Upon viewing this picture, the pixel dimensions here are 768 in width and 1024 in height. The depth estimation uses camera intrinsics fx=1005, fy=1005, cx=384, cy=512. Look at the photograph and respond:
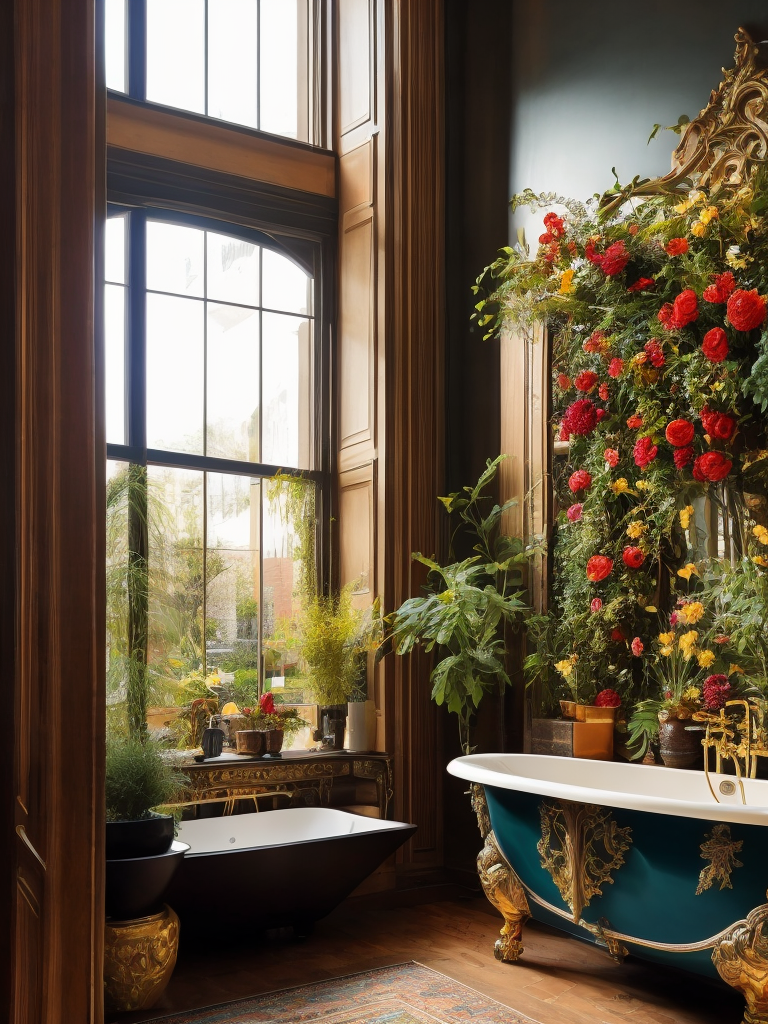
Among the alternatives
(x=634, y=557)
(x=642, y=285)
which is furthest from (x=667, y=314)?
(x=634, y=557)

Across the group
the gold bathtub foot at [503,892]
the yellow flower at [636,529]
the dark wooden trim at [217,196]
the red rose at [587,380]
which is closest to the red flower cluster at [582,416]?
the red rose at [587,380]

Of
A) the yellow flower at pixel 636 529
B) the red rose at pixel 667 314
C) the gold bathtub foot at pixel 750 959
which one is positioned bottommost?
the gold bathtub foot at pixel 750 959

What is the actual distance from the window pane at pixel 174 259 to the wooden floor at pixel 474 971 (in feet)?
9.66

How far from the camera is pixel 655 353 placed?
3844 mm

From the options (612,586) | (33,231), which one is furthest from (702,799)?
(33,231)

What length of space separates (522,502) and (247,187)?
2095 millimetres

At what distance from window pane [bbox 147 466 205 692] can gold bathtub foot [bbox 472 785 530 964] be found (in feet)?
5.27

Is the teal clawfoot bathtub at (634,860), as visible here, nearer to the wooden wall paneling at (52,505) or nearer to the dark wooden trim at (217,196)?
the wooden wall paneling at (52,505)

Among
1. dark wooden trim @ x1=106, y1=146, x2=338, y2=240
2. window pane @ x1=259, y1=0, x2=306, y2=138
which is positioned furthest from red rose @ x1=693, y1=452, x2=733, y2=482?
window pane @ x1=259, y1=0, x2=306, y2=138

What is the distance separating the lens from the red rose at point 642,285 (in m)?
Result: 3.94

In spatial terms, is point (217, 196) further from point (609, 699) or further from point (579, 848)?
point (579, 848)

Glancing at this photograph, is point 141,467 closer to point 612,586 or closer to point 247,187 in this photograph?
point 247,187

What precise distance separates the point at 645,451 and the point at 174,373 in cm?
227

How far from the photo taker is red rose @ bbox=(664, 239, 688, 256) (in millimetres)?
3719
